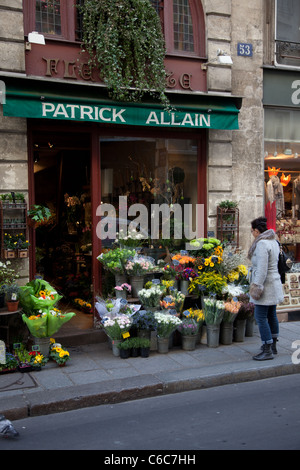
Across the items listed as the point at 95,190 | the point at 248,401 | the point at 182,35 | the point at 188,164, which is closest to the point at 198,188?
the point at 188,164

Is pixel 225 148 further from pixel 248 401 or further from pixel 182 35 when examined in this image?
pixel 248 401

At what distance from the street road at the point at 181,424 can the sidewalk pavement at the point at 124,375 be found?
0.13 m

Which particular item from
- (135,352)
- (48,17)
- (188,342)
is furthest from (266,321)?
(48,17)

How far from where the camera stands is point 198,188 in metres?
8.98

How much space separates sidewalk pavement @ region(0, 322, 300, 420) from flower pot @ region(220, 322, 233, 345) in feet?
0.37

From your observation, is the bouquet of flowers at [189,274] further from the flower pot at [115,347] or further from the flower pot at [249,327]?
the flower pot at [115,347]

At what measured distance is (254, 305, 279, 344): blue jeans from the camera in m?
6.76

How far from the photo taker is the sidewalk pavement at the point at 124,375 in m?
5.47

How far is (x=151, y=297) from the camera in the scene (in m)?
7.36

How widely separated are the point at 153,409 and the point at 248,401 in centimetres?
110

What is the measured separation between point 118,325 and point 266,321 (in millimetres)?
2054

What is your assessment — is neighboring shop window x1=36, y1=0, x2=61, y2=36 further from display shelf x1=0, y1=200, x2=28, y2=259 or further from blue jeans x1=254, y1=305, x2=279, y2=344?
blue jeans x1=254, y1=305, x2=279, y2=344

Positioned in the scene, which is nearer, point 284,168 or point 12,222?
point 12,222

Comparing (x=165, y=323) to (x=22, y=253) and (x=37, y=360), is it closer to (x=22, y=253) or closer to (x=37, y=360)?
(x=37, y=360)
